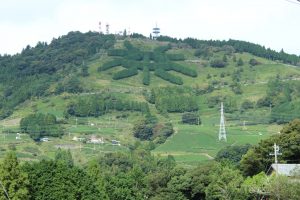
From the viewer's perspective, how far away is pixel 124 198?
93.9m

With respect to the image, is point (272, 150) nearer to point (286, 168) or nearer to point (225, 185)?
point (225, 185)

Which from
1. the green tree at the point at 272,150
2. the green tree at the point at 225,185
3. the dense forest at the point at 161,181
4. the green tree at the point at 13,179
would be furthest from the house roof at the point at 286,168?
the green tree at the point at 13,179

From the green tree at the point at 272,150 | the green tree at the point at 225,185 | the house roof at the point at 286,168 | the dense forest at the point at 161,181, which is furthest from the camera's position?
the green tree at the point at 272,150

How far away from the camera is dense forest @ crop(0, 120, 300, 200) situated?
77000 mm

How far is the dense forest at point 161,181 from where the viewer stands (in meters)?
77.0

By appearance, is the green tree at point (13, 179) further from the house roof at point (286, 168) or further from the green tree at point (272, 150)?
the green tree at point (272, 150)

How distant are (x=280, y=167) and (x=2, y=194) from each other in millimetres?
27050

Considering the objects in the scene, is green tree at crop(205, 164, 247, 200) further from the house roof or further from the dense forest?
the house roof

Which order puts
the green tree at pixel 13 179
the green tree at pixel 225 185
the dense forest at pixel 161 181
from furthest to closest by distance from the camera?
1. the green tree at pixel 225 185
2. the green tree at pixel 13 179
3. the dense forest at pixel 161 181

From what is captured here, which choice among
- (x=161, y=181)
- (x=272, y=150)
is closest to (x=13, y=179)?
(x=161, y=181)

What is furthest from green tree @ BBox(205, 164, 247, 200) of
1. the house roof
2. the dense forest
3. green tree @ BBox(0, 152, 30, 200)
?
green tree @ BBox(0, 152, 30, 200)

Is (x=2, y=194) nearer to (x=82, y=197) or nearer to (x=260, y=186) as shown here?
(x=82, y=197)

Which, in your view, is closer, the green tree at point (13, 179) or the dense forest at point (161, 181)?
the dense forest at point (161, 181)

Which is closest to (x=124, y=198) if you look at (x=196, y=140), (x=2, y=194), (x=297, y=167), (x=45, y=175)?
(x=45, y=175)
